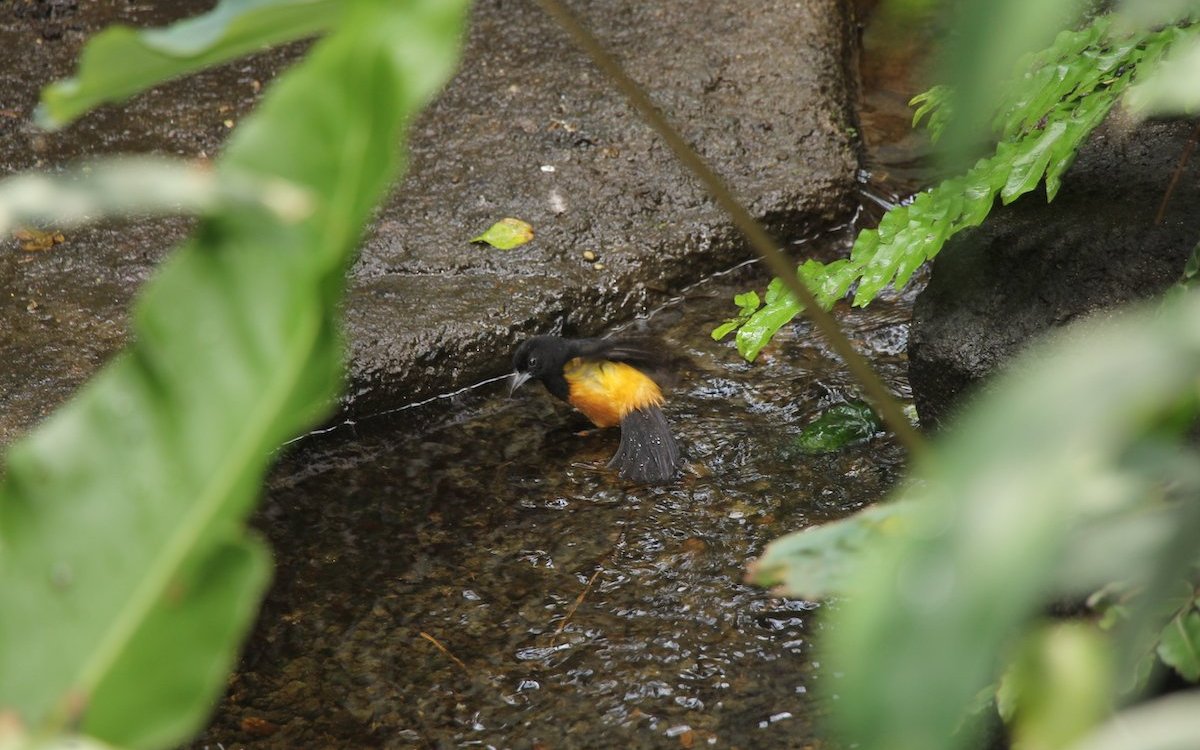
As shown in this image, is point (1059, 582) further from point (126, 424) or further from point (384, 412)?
point (384, 412)

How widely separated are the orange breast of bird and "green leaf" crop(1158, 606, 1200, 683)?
2524mm

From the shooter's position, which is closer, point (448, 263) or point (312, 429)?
point (312, 429)

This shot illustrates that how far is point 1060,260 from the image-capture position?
10.6ft

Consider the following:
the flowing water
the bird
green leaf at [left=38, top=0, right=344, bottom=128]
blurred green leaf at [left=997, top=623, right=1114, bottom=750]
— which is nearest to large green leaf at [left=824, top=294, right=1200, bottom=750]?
blurred green leaf at [left=997, top=623, right=1114, bottom=750]

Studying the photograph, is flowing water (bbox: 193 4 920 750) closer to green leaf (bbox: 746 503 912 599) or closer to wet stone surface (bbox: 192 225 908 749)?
wet stone surface (bbox: 192 225 908 749)

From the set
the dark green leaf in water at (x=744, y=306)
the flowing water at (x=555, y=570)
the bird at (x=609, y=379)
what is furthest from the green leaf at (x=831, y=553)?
the bird at (x=609, y=379)

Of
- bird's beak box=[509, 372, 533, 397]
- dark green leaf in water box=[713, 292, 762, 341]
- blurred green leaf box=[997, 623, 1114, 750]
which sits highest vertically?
blurred green leaf box=[997, 623, 1114, 750]

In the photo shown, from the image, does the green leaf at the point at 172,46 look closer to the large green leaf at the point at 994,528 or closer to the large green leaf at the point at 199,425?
the large green leaf at the point at 199,425

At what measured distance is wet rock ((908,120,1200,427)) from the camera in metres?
3.10

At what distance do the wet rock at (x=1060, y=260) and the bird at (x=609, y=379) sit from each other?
2.99 feet

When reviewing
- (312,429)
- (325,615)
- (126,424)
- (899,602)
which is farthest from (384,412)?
(899,602)

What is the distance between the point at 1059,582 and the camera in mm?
922

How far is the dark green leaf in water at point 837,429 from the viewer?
12.5 feet

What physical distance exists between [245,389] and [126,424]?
11 cm
